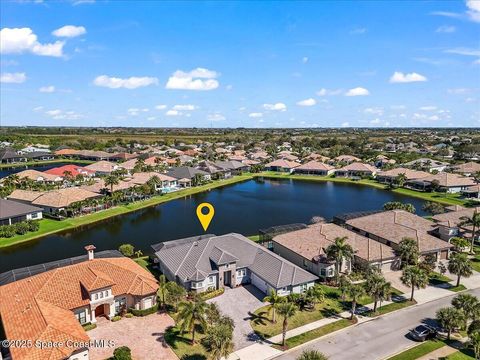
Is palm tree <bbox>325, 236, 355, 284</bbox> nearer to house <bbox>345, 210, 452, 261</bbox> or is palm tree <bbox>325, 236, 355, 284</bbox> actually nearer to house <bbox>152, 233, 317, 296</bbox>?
house <bbox>152, 233, 317, 296</bbox>

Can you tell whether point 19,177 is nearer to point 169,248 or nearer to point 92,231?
point 92,231

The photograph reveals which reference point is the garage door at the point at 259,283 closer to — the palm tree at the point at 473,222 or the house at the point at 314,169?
the palm tree at the point at 473,222

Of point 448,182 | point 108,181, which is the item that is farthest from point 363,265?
point 448,182

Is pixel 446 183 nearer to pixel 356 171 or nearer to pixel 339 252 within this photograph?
pixel 356 171

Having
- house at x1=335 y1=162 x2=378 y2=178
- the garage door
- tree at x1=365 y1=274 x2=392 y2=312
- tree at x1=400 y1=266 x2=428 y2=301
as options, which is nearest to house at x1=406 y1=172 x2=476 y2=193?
house at x1=335 y1=162 x2=378 y2=178

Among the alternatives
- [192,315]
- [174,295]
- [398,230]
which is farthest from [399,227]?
[192,315]

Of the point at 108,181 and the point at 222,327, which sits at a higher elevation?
the point at 108,181
